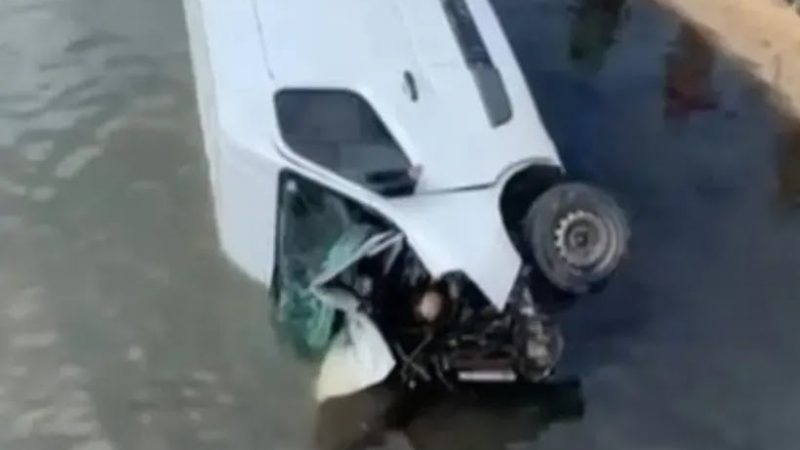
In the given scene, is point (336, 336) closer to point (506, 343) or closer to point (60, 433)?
point (506, 343)

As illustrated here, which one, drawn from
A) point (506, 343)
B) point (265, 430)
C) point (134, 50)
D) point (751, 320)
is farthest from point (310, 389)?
point (134, 50)

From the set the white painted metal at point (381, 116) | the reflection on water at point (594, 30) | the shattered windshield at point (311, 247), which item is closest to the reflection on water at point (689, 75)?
the reflection on water at point (594, 30)

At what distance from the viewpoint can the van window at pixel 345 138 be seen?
254 inches

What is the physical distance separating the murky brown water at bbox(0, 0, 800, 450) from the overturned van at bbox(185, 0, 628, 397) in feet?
0.94

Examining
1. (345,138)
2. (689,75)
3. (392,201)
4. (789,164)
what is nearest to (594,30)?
(689,75)

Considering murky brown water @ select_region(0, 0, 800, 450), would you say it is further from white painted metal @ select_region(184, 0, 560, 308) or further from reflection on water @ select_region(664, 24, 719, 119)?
white painted metal @ select_region(184, 0, 560, 308)

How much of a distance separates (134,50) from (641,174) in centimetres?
264

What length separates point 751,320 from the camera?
7.29m

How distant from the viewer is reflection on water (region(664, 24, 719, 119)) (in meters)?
8.48

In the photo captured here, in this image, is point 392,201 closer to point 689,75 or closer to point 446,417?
point 446,417

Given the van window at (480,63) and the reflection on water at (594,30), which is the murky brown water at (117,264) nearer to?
the van window at (480,63)

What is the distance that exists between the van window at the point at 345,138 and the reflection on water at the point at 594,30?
229 centimetres

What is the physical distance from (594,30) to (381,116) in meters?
2.55

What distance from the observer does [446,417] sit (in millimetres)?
6766
